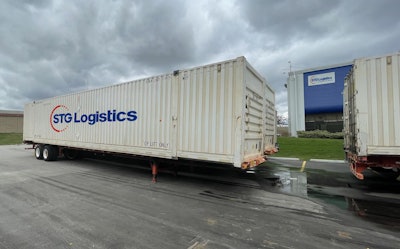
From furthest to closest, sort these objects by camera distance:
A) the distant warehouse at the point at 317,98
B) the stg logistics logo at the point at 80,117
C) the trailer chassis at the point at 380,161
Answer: the distant warehouse at the point at 317,98
the stg logistics logo at the point at 80,117
the trailer chassis at the point at 380,161

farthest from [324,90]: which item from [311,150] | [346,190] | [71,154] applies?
[71,154]

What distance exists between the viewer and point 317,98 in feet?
93.7

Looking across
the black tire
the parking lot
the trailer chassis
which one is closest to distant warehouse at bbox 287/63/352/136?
the parking lot

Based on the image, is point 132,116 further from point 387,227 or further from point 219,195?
point 387,227

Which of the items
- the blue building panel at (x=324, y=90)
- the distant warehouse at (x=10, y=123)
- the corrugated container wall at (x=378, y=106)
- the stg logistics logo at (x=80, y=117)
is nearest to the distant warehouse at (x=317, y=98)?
the blue building panel at (x=324, y=90)

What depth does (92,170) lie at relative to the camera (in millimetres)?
9867

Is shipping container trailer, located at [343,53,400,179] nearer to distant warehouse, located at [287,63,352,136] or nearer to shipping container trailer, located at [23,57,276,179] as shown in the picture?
shipping container trailer, located at [23,57,276,179]

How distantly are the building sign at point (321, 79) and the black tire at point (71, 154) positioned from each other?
27.8m

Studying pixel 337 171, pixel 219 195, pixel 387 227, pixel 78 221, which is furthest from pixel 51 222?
pixel 337 171

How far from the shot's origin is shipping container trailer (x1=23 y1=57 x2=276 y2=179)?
5848 mm

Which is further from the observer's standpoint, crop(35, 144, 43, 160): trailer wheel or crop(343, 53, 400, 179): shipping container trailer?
crop(35, 144, 43, 160): trailer wheel

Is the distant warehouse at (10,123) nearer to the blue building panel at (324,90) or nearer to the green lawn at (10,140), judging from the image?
the green lawn at (10,140)

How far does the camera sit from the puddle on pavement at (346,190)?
16.4ft

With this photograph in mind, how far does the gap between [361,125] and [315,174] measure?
4.13m
